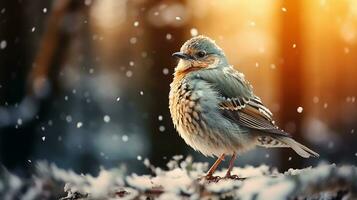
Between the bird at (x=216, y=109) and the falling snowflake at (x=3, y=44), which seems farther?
the falling snowflake at (x=3, y=44)

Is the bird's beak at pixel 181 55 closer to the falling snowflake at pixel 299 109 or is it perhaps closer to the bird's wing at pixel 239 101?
the bird's wing at pixel 239 101

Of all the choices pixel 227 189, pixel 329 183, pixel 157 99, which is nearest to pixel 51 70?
pixel 157 99

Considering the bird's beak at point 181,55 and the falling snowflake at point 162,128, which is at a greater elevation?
the bird's beak at point 181,55

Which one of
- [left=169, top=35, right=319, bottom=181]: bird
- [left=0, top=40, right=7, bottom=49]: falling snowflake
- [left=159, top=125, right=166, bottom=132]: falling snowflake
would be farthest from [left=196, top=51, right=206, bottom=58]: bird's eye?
[left=0, top=40, right=7, bottom=49]: falling snowflake

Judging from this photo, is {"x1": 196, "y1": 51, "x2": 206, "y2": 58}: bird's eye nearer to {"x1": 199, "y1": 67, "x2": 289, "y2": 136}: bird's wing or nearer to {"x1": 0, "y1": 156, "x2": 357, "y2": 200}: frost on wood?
{"x1": 199, "y1": 67, "x2": 289, "y2": 136}: bird's wing

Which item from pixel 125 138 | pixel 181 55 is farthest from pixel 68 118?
pixel 181 55

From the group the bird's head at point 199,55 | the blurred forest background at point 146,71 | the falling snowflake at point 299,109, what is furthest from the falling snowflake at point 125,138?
the falling snowflake at point 299,109
